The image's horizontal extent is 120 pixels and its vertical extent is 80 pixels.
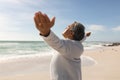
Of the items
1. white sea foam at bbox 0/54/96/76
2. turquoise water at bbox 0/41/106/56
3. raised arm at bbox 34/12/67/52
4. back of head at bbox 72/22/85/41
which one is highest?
raised arm at bbox 34/12/67/52

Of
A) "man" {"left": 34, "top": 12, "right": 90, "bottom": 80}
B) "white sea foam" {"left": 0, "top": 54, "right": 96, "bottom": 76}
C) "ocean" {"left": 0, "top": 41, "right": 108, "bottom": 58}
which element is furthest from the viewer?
"ocean" {"left": 0, "top": 41, "right": 108, "bottom": 58}

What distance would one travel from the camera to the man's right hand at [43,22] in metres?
2.17

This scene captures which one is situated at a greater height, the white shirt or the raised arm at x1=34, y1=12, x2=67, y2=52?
the raised arm at x1=34, y1=12, x2=67, y2=52

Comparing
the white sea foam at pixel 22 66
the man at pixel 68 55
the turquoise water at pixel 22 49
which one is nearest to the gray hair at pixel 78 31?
the man at pixel 68 55

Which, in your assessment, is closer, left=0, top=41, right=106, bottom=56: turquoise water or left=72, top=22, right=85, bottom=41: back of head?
left=72, top=22, right=85, bottom=41: back of head

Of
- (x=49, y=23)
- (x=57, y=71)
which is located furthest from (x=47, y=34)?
(x=57, y=71)

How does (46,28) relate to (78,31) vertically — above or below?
above

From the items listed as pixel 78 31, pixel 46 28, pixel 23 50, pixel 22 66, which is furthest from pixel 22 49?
pixel 46 28

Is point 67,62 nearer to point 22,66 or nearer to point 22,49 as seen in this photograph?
point 22,66

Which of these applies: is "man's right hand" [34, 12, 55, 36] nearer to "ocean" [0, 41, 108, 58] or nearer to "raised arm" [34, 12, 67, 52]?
"raised arm" [34, 12, 67, 52]

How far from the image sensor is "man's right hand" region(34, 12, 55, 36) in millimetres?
2174

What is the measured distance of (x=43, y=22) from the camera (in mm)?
2203

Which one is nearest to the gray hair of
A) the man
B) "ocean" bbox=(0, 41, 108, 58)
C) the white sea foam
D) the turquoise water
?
the man

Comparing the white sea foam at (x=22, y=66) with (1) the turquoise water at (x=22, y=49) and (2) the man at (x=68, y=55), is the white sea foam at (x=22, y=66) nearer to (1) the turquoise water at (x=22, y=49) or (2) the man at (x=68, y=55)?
(2) the man at (x=68, y=55)
